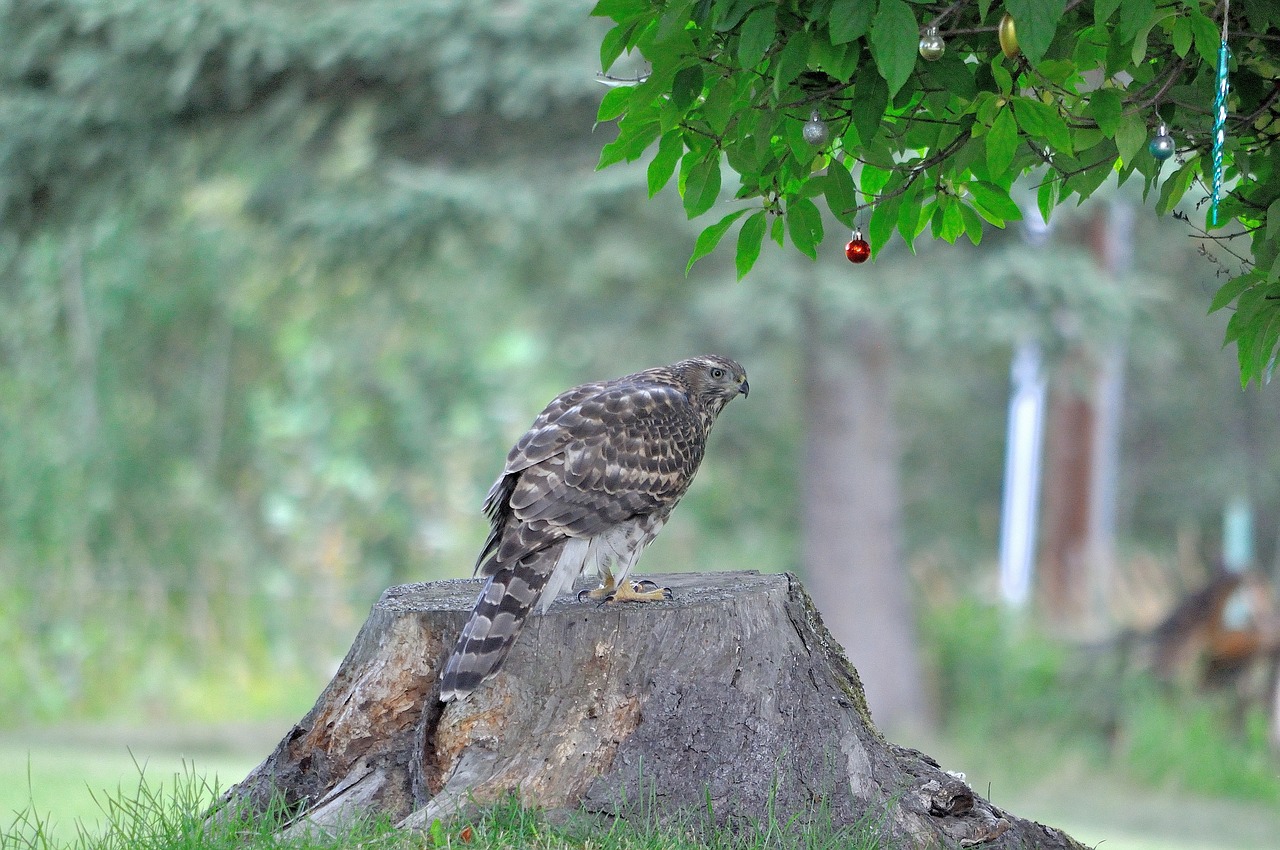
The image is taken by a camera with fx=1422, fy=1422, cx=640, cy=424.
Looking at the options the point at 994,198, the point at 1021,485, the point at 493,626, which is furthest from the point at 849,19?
the point at 1021,485

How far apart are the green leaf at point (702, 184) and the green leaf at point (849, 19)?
679mm

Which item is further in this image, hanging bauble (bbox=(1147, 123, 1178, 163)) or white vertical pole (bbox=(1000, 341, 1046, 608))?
white vertical pole (bbox=(1000, 341, 1046, 608))

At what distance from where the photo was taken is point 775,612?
3.95m

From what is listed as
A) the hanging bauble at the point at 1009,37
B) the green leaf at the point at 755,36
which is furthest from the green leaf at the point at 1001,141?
the green leaf at the point at 755,36

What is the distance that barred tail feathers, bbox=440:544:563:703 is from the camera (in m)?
3.58

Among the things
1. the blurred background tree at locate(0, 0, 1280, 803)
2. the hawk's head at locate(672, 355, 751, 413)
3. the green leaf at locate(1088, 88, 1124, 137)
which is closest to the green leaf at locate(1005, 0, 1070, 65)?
the green leaf at locate(1088, 88, 1124, 137)

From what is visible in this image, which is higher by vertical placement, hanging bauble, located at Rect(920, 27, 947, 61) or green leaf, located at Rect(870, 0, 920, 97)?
hanging bauble, located at Rect(920, 27, 947, 61)

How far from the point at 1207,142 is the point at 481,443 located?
10.3 m

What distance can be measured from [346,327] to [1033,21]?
451 inches

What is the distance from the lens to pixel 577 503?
388 centimetres

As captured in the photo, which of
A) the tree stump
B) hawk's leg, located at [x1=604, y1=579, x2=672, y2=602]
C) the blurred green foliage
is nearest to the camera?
the tree stump

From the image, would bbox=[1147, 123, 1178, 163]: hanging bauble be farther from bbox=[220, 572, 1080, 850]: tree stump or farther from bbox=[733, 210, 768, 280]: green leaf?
bbox=[220, 572, 1080, 850]: tree stump

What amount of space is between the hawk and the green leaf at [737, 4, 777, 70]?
1504 millimetres

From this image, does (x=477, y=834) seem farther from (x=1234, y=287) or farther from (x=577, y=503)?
(x=1234, y=287)
